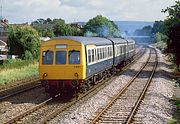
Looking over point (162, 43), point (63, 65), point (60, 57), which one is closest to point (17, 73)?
point (60, 57)

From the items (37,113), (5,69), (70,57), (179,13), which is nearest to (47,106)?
(37,113)

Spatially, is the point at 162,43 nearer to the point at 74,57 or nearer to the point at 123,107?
the point at 74,57

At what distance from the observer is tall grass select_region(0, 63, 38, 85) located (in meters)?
29.5

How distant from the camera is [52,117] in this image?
1575cm

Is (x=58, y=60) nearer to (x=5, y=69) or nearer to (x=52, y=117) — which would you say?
(x=52, y=117)

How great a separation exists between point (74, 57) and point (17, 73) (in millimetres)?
13725

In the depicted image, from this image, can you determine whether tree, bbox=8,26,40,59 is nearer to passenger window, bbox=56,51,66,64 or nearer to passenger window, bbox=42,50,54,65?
passenger window, bbox=42,50,54,65

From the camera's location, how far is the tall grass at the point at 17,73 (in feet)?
96.7

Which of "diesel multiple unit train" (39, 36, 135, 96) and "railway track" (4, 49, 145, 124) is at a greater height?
"diesel multiple unit train" (39, 36, 135, 96)

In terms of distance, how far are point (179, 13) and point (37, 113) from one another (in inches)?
879

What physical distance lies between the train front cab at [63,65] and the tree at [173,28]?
56.4ft

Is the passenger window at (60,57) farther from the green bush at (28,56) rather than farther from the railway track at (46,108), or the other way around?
the green bush at (28,56)

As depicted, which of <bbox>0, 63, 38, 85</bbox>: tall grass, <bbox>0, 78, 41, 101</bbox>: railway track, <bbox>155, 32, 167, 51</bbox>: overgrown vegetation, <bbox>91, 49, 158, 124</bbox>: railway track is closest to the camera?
<bbox>91, 49, 158, 124</bbox>: railway track

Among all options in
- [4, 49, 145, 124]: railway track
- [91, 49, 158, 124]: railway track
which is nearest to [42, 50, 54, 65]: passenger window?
[4, 49, 145, 124]: railway track
